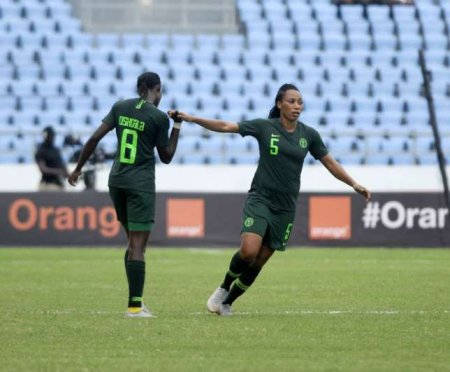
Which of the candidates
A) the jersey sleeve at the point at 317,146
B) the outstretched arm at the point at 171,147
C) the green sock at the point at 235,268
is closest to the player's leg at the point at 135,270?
the outstretched arm at the point at 171,147

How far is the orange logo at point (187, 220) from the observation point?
76.9 feet

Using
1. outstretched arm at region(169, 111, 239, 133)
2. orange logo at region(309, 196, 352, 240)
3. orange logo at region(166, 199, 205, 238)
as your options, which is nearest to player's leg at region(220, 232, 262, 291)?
outstretched arm at region(169, 111, 239, 133)

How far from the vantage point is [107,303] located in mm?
12664

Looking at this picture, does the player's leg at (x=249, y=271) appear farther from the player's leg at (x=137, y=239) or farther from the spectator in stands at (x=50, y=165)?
the spectator in stands at (x=50, y=165)

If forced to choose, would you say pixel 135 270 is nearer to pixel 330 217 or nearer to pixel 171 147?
pixel 171 147

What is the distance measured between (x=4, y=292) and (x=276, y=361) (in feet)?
20.5

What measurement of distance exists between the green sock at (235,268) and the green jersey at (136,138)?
3.05 ft

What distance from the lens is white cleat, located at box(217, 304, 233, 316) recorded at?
37.4ft

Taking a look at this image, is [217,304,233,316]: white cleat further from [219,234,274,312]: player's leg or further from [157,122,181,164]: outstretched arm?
[157,122,181,164]: outstretched arm

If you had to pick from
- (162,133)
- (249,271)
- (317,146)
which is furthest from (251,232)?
(162,133)

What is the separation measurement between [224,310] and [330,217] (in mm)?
12461

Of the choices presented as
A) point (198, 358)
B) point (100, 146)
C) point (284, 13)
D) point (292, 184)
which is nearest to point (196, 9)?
point (284, 13)

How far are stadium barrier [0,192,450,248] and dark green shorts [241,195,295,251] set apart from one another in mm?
11996

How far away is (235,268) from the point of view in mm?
11336
